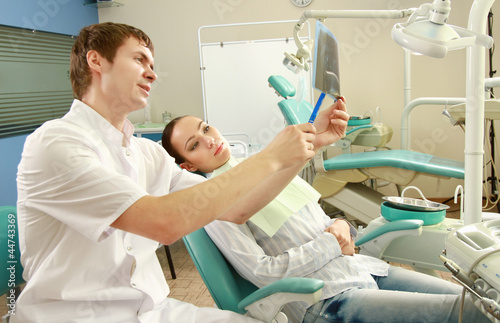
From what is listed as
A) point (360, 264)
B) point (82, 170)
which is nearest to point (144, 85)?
point (82, 170)

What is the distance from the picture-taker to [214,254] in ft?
4.22

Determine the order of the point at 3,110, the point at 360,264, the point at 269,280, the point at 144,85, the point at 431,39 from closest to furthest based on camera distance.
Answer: the point at 431,39
the point at 144,85
the point at 269,280
the point at 360,264
the point at 3,110

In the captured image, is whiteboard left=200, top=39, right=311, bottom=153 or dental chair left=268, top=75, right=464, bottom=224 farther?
whiteboard left=200, top=39, right=311, bottom=153

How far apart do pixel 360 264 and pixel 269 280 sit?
329 mm

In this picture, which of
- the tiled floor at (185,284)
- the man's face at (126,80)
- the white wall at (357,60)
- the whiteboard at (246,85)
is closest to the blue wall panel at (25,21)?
the white wall at (357,60)

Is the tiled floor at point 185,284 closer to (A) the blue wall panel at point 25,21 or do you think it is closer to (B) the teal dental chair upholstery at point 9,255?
(A) the blue wall panel at point 25,21

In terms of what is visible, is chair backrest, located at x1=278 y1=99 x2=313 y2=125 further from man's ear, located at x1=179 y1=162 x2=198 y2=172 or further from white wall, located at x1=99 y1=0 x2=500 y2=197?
man's ear, located at x1=179 y1=162 x2=198 y2=172

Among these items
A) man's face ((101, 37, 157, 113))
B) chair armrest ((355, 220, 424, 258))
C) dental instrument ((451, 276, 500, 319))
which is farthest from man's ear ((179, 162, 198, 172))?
dental instrument ((451, 276, 500, 319))

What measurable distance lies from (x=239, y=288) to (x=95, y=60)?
0.82 meters

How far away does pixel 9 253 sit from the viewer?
3.83ft

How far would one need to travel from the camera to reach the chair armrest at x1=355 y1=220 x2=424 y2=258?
156cm

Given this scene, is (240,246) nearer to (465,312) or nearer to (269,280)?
(269,280)

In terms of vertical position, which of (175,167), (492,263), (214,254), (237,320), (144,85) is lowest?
(237,320)

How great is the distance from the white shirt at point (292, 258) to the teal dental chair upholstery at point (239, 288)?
4 cm
